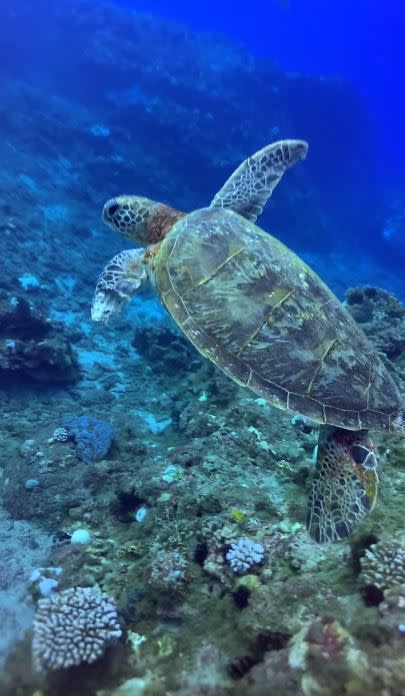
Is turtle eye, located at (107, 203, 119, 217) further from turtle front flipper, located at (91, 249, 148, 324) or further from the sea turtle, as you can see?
the sea turtle

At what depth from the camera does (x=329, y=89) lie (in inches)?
1246

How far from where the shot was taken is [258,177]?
5.43 metres

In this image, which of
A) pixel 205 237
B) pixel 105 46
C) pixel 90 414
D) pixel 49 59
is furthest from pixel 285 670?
pixel 49 59

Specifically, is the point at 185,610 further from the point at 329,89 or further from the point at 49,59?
the point at 329,89

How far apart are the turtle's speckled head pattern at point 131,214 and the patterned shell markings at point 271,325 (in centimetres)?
125

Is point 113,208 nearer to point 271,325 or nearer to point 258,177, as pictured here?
point 258,177

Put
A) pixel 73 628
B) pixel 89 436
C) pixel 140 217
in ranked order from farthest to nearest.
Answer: pixel 89 436
pixel 140 217
pixel 73 628

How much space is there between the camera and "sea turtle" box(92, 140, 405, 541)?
3.21 m

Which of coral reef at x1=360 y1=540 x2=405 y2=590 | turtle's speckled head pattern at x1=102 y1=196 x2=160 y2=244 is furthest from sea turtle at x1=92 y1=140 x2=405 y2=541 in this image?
turtle's speckled head pattern at x1=102 y1=196 x2=160 y2=244

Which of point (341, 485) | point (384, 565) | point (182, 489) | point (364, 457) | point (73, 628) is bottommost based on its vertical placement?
point (73, 628)

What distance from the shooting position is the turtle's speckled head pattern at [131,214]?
5.19m

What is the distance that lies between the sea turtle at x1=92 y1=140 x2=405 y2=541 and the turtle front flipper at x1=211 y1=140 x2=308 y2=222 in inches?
46.8

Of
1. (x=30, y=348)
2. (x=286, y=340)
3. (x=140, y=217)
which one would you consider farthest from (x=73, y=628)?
(x=30, y=348)

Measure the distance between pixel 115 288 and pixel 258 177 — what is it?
8.62 feet
